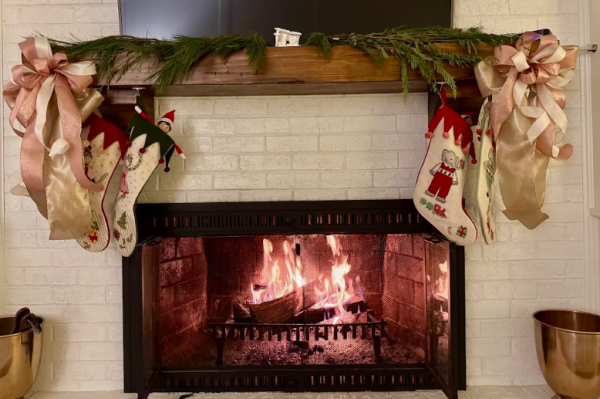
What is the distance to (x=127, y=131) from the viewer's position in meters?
1.70

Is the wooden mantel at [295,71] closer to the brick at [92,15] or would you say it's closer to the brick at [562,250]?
the brick at [92,15]

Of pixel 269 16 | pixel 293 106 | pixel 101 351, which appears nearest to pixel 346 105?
pixel 293 106

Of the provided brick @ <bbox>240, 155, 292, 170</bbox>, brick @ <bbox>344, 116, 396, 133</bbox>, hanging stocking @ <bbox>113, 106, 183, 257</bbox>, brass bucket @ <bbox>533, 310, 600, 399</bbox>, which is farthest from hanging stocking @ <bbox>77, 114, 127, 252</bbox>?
brass bucket @ <bbox>533, 310, 600, 399</bbox>

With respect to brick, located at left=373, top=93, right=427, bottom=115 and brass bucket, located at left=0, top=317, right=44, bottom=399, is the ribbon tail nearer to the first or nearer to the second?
brass bucket, located at left=0, top=317, right=44, bottom=399

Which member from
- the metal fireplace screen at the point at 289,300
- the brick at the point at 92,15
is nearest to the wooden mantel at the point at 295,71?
the brick at the point at 92,15

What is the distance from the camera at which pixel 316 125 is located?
188cm

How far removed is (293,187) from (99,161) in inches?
30.6

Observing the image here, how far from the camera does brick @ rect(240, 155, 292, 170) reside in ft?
6.18

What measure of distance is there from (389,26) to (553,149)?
79cm

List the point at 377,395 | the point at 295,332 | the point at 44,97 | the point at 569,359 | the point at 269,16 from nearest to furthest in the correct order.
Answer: the point at 44,97
the point at 569,359
the point at 269,16
the point at 377,395
the point at 295,332

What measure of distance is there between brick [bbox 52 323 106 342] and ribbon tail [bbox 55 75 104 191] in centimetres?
72

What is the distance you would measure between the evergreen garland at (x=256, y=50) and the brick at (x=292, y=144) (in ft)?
1.28

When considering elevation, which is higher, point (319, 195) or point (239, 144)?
point (239, 144)

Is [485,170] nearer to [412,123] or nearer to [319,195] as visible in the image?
[412,123]
